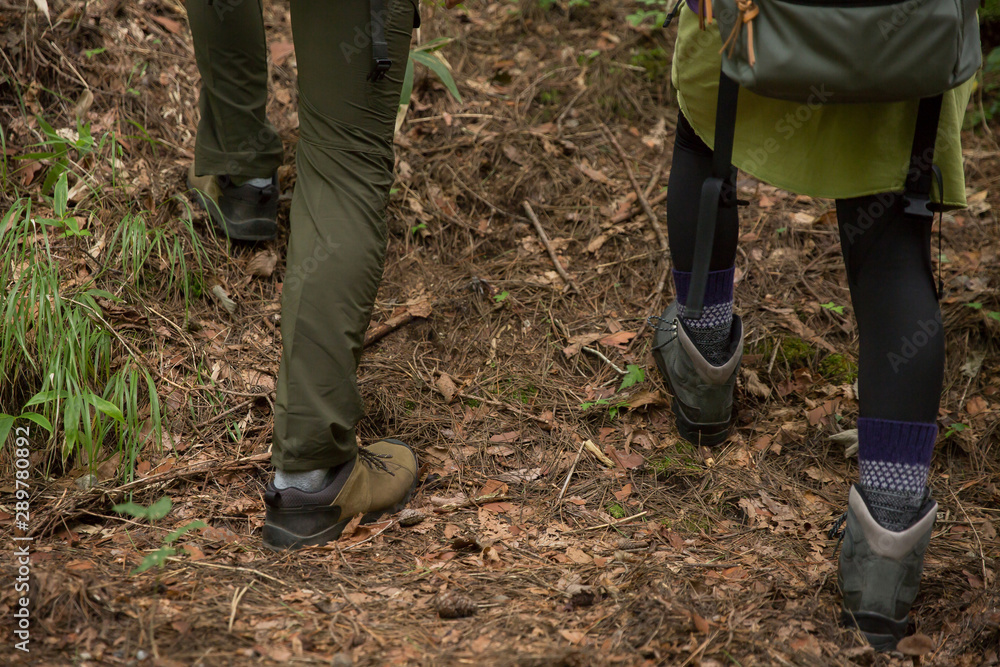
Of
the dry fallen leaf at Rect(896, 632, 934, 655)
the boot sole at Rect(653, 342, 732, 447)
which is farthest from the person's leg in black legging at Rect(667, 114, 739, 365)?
the dry fallen leaf at Rect(896, 632, 934, 655)

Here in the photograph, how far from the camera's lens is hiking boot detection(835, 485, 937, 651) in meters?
1.97

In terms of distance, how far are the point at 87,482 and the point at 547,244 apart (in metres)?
2.27

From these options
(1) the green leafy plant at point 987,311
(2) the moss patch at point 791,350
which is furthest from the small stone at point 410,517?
(1) the green leafy plant at point 987,311

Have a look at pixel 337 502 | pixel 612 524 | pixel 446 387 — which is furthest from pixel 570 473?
pixel 337 502

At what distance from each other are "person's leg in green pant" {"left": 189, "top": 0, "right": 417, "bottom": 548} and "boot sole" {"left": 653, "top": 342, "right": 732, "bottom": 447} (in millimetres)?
1256

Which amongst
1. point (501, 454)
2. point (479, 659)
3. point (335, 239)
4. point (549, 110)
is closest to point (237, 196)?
point (335, 239)

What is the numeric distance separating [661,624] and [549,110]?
3335mm

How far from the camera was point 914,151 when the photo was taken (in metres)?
1.91

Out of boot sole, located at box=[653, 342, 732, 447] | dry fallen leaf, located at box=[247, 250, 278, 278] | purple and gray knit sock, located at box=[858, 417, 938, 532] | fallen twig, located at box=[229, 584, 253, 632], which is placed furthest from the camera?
dry fallen leaf, located at box=[247, 250, 278, 278]

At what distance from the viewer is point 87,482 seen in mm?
2559

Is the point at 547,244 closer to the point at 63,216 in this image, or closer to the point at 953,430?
the point at 953,430

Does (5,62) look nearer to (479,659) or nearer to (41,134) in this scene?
(41,134)

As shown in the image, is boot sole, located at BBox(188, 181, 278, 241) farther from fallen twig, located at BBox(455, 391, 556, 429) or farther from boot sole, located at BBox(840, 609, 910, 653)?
boot sole, located at BBox(840, 609, 910, 653)

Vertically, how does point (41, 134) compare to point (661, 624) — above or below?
above
